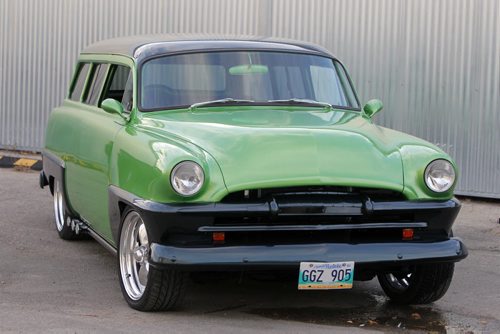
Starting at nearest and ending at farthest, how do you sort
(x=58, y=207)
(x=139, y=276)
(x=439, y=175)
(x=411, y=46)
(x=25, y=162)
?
(x=439, y=175)
(x=139, y=276)
(x=58, y=207)
(x=411, y=46)
(x=25, y=162)

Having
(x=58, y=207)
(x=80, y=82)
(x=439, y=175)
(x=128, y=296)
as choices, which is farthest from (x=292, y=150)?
(x=58, y=207)

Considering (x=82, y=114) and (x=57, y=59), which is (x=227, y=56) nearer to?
(x=82, y=114)

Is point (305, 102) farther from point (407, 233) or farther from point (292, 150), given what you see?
point (407, 233)

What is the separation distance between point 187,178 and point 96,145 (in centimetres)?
168

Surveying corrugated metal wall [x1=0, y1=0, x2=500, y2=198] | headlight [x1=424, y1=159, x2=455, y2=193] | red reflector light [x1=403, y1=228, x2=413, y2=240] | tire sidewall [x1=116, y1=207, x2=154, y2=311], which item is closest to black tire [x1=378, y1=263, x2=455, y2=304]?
red reflector light [x1=403, y1=228, x2=413, y2=240]

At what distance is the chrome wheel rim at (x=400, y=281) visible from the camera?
23.9 ft

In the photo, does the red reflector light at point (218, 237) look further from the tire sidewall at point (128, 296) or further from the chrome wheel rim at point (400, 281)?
the chrome wheel rim at point (400, 281)

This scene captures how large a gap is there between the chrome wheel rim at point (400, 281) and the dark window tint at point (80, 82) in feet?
10.5

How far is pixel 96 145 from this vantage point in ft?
25.7

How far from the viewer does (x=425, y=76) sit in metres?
12.2

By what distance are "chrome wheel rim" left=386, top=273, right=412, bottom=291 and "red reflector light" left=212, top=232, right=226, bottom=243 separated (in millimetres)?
1545

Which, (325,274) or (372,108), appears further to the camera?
(372,108)

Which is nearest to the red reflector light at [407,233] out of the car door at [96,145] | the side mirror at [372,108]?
the side mirror at [372,108]

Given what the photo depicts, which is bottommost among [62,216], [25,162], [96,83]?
[25,162]
